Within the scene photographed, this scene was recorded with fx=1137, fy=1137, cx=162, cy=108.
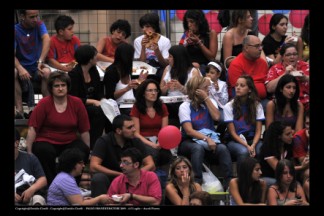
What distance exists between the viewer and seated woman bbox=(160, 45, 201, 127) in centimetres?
1459

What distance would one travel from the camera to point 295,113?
46.6 feet

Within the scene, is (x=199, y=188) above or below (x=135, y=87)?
below

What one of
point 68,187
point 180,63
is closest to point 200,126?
point 180,63

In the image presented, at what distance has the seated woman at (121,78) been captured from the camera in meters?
14.5

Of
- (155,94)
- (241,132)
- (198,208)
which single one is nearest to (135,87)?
(155,94)

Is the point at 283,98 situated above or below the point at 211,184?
above

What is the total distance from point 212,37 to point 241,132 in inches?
73.2

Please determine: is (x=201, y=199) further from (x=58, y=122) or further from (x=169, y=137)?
(x=58, y=122)

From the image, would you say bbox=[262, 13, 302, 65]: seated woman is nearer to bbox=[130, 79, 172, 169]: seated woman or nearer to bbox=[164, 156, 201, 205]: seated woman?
bbox=[130, 79, 172, 169]: seated woman

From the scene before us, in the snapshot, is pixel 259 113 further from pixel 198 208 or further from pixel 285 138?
pixel 198 208

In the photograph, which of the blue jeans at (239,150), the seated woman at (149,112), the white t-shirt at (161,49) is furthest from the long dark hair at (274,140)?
the white t-shirt at (161,49)

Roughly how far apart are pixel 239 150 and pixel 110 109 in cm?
171

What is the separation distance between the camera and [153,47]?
50.2ft

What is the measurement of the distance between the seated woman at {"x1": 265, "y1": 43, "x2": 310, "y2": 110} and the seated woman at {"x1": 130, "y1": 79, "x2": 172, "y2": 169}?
1.54 metres
